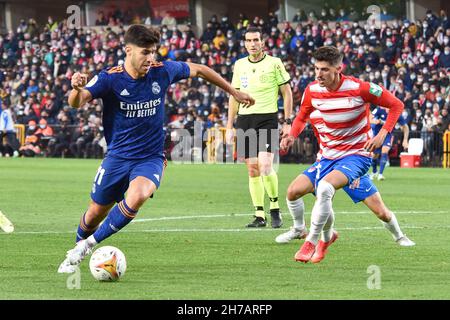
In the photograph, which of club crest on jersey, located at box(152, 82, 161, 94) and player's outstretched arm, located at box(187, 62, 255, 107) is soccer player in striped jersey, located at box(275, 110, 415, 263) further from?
club crest on jersey, located at box(152, 82, 161, 94)

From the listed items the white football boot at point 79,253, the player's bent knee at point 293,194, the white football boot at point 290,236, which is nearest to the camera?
the white football boot at point 79,253

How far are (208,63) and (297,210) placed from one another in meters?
30.7

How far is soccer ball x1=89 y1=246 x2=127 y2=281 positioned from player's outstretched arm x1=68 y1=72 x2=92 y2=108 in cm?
125

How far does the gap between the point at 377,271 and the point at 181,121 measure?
29241 mm

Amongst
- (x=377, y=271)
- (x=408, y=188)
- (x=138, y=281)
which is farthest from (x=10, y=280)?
(x=408, y=188)

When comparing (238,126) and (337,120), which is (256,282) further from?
(238,126)

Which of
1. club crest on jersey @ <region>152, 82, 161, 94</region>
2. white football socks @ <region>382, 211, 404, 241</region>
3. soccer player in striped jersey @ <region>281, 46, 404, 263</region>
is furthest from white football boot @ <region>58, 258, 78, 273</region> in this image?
white football socks @ <region>382, 211, 404, 241</region>

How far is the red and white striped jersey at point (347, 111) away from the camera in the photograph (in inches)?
430

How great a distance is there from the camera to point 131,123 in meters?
9.84

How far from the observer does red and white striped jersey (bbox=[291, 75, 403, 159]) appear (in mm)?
10914

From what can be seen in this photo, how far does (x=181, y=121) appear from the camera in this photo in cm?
3856

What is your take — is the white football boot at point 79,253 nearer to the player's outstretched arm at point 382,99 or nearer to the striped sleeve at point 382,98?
the player's outstretched arm at point 382,99

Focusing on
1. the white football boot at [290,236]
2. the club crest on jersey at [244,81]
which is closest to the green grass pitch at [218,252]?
the white football boot at [290,236]

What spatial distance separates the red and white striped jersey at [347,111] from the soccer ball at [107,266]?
2811mm
